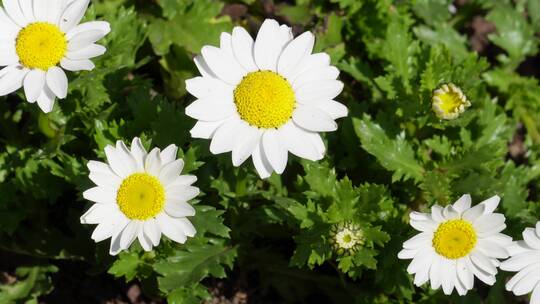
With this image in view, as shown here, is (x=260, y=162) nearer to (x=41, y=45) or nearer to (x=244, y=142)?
(x=244, y=142)

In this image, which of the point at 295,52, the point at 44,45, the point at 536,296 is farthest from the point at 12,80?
the point at 536,296

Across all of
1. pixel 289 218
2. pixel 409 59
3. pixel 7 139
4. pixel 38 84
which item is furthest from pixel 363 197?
pixel 7 139

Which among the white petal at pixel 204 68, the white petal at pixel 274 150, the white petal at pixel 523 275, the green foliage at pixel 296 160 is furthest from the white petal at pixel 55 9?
the white petal at pixel 523 275

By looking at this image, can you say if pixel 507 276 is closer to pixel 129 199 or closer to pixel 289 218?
A: pixel 289 218

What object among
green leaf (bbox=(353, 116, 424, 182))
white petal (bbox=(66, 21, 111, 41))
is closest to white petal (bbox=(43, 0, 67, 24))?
white petal (bbox=(66, 21, 111, 41))

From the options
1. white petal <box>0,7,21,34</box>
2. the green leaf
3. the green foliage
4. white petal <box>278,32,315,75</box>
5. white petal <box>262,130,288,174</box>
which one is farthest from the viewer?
the green leaf

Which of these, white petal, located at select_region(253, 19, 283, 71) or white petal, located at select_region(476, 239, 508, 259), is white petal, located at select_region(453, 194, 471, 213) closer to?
white petal, located at select_region(476, 239, 508, 259)
